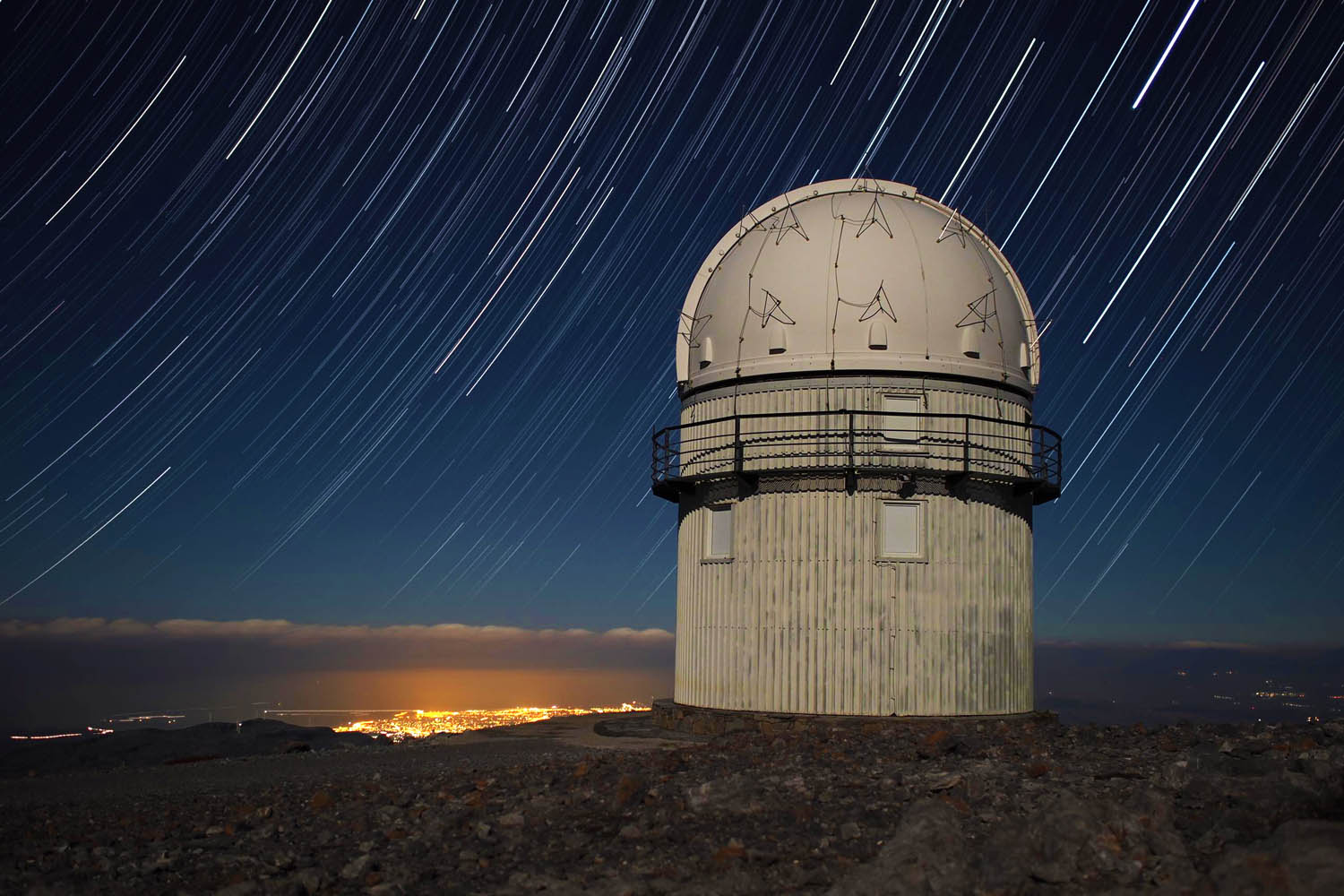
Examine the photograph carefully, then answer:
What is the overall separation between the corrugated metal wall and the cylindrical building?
0.09ft

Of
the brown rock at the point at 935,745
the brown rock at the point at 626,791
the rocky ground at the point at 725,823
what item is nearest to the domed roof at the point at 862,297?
the brown rock at the point at 935,745

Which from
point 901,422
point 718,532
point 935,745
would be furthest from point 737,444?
point 935,745

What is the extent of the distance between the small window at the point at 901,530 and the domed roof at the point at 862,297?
7.20ft

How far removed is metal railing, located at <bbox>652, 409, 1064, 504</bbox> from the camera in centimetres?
1903

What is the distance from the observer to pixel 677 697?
2128cm

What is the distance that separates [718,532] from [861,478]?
276 cm

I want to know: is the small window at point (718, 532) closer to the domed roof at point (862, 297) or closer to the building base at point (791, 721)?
the domed roof at point (862, 297)

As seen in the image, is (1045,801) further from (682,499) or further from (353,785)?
(682,499)

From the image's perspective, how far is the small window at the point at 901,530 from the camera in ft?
62.5

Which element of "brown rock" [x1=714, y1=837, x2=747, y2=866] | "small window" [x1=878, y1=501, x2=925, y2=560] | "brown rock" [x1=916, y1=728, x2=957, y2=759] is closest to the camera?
"brown rock" [x1=714, y1=837, x2=747, y2=866]

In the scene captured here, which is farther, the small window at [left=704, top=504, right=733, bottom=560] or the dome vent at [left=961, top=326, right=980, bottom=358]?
the small window at [left=704, top=504, right=733, bottom=560]

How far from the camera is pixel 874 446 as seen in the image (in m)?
A: 19.2

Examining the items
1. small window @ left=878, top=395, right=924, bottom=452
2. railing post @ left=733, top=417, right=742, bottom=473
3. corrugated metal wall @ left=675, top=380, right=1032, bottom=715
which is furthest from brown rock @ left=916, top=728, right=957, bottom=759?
railing post @ left=733, top=417, right=742, bottom=473

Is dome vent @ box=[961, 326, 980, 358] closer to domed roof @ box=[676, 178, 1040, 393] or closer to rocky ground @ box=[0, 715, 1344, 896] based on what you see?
domed roof @ box=[676, 178, 1040, 393]
